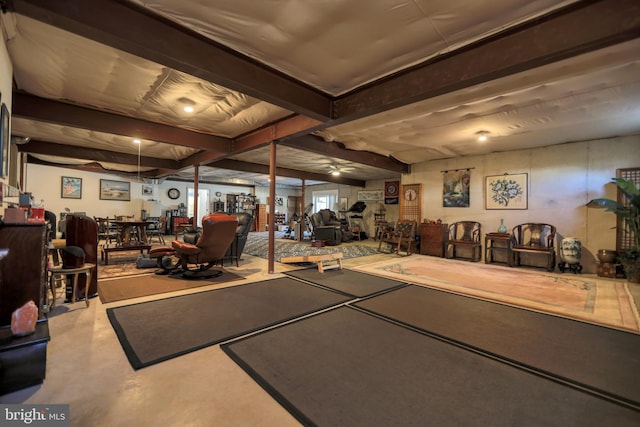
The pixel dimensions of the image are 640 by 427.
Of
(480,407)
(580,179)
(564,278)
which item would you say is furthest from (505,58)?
(580,179)

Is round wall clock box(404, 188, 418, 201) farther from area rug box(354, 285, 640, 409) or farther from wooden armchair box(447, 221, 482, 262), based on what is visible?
area rug box(354, 285, 640, 409)

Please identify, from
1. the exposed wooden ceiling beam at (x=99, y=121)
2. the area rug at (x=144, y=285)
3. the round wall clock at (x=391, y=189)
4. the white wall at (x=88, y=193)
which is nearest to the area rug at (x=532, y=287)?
the area rug at (x=144, y=285)

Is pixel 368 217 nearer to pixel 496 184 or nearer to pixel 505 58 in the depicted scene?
pixel 496 184

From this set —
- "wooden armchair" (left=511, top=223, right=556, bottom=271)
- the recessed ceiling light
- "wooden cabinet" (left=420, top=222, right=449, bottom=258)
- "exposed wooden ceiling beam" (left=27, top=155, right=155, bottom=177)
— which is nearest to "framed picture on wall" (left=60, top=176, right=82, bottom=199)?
"exposed wooden ceiling beam" (left=27, top=155, right=155, bottom=177)

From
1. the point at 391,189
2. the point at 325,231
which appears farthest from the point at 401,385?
the point at 391,189

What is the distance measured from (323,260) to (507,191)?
4767 millimetres

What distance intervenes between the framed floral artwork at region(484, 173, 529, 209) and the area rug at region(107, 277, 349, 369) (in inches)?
202

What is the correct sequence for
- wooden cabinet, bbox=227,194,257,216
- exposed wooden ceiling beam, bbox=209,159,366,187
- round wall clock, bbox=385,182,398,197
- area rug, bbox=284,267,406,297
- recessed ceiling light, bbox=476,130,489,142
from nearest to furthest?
area rug, bbox=284,267,406,297
recessed ceiling light, bbox=476,130,489,142
exposed wooden ceiling beam, bbox=209,159,366,187
round wall clock, bbox=385,182,398,197
wooden cabinet, bbox=227,194,257,216

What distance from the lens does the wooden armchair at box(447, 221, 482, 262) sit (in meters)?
6.43

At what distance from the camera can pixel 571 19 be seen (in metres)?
1.94

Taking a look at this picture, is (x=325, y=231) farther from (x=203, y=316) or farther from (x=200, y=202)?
(x=200, y=202)

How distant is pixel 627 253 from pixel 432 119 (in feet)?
13.4

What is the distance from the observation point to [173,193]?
12.0 meters

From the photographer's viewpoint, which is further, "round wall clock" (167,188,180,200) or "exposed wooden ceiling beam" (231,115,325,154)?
"round wall clock" (167,188,180,200)
